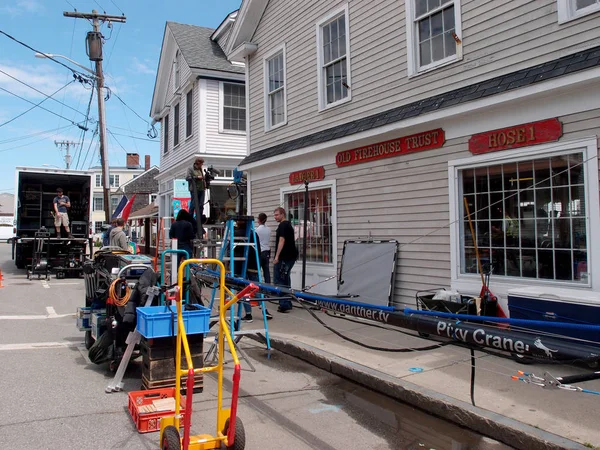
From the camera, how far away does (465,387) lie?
16.3 ft

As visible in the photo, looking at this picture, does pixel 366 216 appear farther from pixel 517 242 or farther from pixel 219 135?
pixel 219 135

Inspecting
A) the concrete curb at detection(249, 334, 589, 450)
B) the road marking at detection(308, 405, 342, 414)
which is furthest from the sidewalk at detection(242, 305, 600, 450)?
the road marking at detection(308, 405, 342, 414)

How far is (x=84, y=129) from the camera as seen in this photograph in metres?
28.8

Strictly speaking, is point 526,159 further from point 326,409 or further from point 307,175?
point 307,175

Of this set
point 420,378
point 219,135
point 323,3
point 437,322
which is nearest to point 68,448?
point 437,322

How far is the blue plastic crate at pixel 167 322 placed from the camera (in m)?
4.78

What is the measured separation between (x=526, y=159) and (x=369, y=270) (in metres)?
3.34

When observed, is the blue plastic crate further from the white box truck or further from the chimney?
the chimney

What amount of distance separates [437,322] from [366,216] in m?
6.21

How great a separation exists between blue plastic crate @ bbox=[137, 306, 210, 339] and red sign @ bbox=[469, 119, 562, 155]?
14.8 feet

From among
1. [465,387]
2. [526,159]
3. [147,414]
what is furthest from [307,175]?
[147,414]

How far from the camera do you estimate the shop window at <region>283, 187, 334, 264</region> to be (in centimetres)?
1034

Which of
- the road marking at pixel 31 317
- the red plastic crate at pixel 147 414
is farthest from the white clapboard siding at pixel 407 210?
the road marking at pixel 31 317

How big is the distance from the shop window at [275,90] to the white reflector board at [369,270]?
Result: 4.26m
